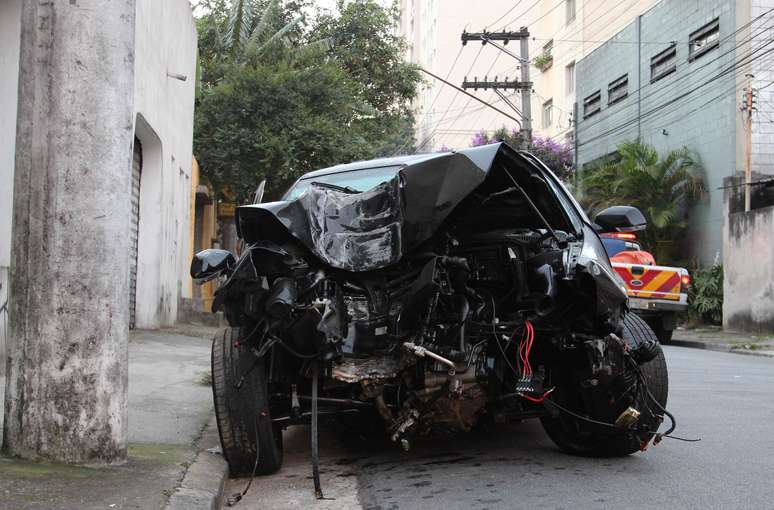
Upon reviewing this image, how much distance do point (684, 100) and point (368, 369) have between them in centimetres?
1922

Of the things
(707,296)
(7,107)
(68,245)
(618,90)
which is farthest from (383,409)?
(618,90)

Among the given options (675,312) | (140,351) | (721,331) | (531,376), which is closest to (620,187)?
(721,331)

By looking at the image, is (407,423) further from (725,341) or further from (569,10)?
(569,10)

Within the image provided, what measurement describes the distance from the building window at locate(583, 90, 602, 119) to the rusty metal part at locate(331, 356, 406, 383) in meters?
23.9

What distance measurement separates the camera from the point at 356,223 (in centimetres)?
446

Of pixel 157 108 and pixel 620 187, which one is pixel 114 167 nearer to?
pixel 157 108

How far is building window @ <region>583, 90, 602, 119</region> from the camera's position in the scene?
26766 millimetres

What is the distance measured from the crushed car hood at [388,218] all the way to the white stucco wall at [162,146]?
25.3ft

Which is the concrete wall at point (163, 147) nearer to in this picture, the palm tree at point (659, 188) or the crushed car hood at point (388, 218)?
the crushed car hood at point (388, 218)

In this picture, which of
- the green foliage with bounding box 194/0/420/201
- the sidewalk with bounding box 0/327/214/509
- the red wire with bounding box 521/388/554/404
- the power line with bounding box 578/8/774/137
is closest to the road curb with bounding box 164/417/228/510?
the sidewalk with bounding box 0/327/214/509

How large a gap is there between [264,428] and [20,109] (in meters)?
1.99

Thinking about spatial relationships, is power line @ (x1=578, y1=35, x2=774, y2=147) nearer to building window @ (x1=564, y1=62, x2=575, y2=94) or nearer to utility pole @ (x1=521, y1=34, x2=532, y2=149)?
utility pole @ (x1=521, y1=34, x2=532, y2=149)

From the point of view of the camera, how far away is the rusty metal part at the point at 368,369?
4.17 meters

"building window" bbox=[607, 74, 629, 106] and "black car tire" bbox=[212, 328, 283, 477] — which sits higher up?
"building window" bbox=[607, 74, 629, 106]
